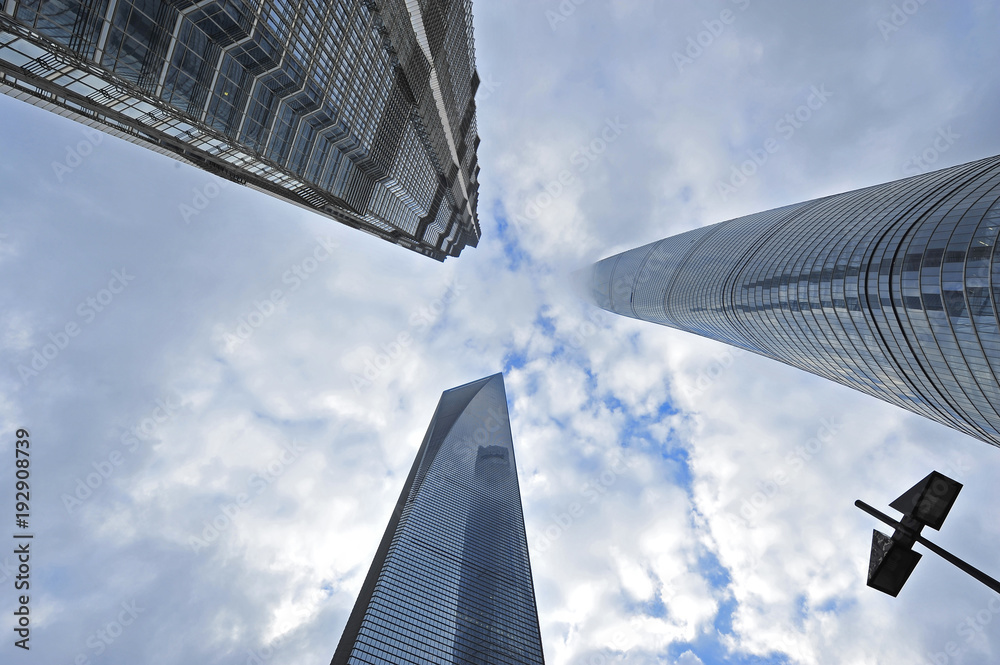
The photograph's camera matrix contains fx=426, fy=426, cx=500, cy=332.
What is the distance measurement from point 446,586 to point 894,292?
368 ft

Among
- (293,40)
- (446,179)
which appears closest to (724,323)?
(446,179)

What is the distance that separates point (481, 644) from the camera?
10481 centimetres

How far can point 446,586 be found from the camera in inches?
4390

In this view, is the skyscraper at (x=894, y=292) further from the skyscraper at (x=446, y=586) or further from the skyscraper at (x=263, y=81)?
the skyscraper at (x=446, y=586)

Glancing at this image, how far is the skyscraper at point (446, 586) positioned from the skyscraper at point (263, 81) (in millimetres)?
83711

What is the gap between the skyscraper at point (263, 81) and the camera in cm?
2556

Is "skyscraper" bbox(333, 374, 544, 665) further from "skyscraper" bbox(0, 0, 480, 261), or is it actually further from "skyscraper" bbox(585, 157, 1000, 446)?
"skyscraper" bbox(585, 157, 1000, 446)

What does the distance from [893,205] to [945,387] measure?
1114 inches

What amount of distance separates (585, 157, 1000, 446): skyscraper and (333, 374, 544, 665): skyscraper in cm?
9829

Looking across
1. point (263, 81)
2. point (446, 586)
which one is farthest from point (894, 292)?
point (446, 586)

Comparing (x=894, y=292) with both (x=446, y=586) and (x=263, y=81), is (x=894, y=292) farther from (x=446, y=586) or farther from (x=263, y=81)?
(x=446, y=586)

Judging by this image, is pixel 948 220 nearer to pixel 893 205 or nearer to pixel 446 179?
pixel 893 205

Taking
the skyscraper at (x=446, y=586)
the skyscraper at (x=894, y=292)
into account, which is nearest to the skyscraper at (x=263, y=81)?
the skyscraper at (x=894, y=292)

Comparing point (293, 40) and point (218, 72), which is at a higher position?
point (293, 40)
